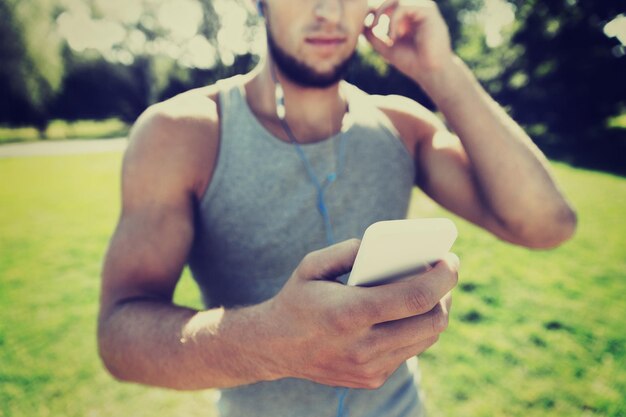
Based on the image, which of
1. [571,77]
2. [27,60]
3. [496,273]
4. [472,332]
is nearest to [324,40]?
[472,332]

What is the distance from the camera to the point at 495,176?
139 centimetres

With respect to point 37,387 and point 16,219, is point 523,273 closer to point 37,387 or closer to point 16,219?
point 37,387

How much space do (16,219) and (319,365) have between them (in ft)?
27.5

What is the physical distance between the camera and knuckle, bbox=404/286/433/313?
0.70 metres

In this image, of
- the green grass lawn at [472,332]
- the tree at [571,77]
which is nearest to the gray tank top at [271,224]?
the green grass lawn at [472,332]

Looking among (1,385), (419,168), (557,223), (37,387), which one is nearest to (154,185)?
(419,168)

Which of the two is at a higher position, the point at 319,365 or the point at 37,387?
the point at 319,365

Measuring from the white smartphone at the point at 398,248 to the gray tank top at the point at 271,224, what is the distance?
1.73 feet

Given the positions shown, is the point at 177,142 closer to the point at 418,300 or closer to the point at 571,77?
the point at 418,300

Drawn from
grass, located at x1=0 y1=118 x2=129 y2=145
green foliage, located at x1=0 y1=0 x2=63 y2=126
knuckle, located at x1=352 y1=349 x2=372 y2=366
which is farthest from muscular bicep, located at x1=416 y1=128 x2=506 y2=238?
green foliage, located at x1=0 y1=0 x2=63 y2=126

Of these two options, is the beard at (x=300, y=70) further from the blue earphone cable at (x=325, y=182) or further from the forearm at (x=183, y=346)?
the forearm at (x=183, y=346)

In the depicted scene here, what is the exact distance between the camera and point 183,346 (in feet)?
2.94

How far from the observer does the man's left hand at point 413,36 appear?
155cm

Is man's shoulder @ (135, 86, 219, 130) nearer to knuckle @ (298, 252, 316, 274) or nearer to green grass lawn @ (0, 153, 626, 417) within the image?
knuckle @ (298, 252, 316, 274)
